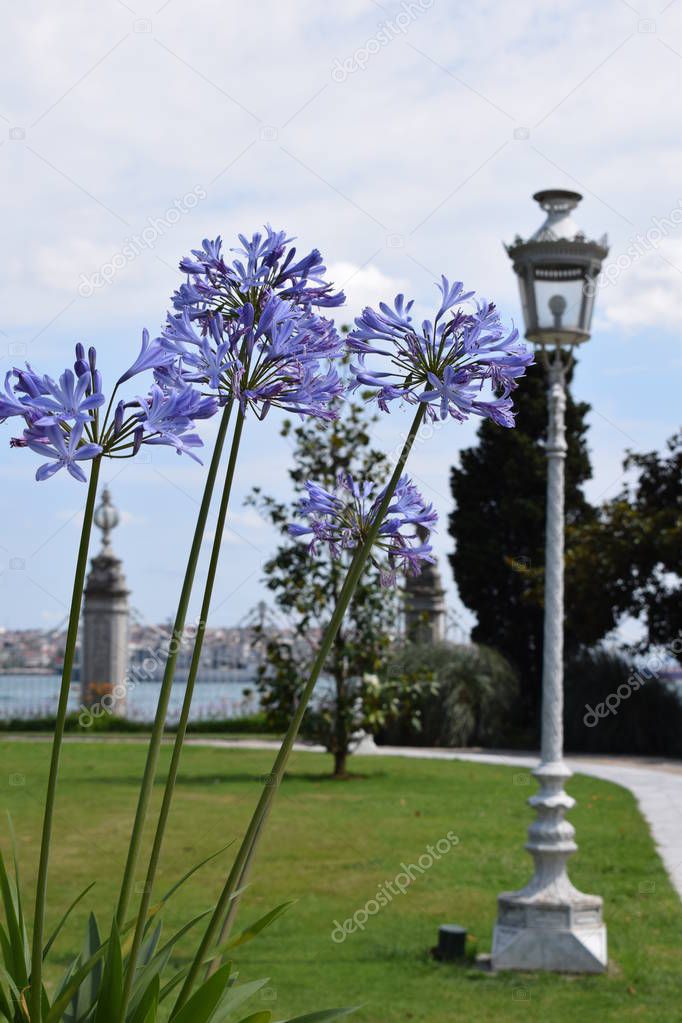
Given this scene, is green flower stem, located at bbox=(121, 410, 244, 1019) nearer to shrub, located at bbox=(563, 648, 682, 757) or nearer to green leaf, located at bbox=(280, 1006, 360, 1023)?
green leaf, located at bbox=(280, 1006, 360, 1023)

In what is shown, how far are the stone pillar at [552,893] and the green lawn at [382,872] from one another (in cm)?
17

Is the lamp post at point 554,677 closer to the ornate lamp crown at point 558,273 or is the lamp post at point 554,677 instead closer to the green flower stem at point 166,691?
the ornate lamp crown at point 558,273

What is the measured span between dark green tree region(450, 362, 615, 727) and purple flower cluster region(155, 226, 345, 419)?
19765 millimetres

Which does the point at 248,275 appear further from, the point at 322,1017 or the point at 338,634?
the point at 338,634

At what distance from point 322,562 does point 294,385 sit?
1203cm

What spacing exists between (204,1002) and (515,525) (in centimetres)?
2060

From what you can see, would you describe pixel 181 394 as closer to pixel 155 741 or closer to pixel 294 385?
pixel 294 385

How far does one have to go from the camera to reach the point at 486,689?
18391 millimetres

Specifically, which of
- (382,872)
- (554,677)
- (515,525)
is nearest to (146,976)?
(554,677)

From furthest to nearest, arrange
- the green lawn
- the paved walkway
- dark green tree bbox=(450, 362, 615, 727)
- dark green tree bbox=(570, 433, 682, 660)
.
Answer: dark green tree bbox=(450, 362, 615, 727)
dark green tree bbox=(570, 433, 682, 660)
the paved walkway
the green lawn

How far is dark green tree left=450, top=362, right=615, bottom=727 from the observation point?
21.8m

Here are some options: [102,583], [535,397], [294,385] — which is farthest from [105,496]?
[294,385]

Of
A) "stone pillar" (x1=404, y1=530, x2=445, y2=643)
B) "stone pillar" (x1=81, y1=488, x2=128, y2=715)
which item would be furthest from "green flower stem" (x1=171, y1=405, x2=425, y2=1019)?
"stone pillar" (x1=81, y1=488, x2=128, y2=715)

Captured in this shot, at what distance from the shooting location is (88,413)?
5.34ft
